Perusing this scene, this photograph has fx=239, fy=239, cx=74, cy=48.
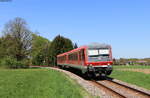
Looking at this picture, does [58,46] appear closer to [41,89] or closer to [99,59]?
[99,59]

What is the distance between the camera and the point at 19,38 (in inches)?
2403

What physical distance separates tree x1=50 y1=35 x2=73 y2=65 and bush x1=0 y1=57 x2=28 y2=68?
19170mm

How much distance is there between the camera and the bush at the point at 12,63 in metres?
59.2

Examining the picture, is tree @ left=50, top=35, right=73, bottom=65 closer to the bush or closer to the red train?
the bush

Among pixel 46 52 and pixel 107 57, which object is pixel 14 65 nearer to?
pixel 46 52

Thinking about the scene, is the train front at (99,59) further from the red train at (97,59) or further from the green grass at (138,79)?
the green grass at (138,79)

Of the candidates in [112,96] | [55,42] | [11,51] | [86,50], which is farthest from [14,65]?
[112,96]

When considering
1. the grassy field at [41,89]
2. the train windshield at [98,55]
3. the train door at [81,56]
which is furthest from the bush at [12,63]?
the train windshield at [98,55]

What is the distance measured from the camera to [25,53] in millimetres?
61594

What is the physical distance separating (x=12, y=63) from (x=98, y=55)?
42691 millimetres

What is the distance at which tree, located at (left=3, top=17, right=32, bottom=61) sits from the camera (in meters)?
59.8

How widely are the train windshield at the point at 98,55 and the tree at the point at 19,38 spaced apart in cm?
4119

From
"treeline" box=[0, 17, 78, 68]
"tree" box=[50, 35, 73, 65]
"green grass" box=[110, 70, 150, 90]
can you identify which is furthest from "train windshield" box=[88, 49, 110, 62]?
"tree" box=[50, 35, 73, 65]

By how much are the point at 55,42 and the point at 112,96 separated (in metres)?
70.5
